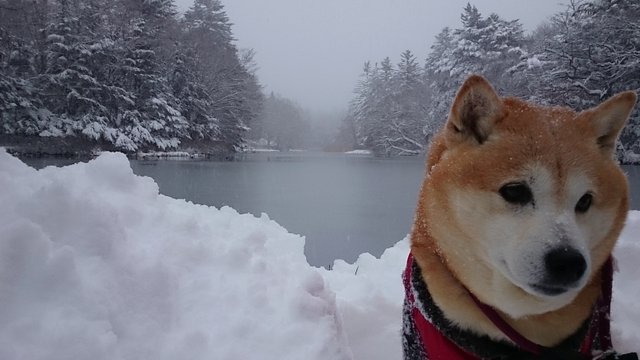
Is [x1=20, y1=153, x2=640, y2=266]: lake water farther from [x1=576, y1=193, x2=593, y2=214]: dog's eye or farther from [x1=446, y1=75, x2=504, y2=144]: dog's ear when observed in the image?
[x1=576, y1=193, x2=593, y2=214]: dog's eye

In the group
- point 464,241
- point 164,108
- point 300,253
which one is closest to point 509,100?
point 464,241

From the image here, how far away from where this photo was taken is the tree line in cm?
1241

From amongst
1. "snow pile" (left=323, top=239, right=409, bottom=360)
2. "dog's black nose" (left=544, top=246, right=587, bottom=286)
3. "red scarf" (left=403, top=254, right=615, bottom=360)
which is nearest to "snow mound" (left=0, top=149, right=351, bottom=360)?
"snow pile" (left=323, top=239, right=409, bottom=360)

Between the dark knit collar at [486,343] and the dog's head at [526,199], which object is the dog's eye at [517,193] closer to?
the dog's head at [526,199]

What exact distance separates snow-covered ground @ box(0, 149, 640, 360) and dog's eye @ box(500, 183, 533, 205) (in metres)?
1.28

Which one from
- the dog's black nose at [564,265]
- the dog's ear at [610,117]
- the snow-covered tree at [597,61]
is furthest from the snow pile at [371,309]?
the snow-covered tree at [597,61]

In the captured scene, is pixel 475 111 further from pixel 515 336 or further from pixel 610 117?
pixel 515 336

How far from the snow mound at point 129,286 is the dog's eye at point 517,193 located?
131cm

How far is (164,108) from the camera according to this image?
19.6 m

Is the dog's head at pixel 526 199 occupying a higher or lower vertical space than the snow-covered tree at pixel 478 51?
lower

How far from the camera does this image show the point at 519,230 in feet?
4.06

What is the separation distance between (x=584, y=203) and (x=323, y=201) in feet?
30.4

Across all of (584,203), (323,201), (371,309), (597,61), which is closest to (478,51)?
(597,61)

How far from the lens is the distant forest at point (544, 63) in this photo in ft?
30.9
